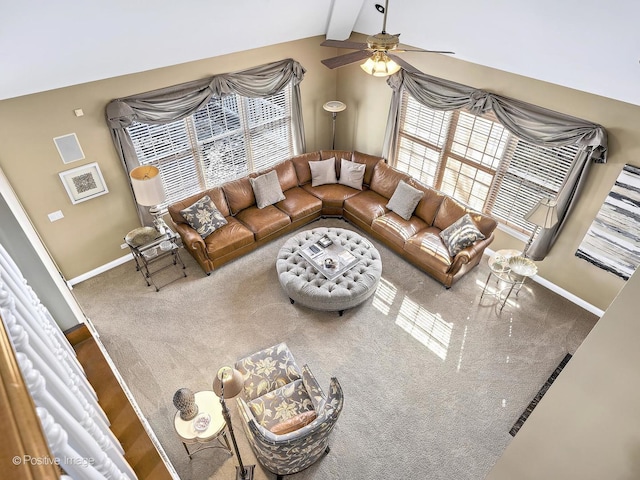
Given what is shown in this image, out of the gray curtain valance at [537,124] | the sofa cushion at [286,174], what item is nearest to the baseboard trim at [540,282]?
the gray curtain valance at [537,124]

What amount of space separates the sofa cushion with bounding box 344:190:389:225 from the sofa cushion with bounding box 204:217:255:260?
5.32 feet

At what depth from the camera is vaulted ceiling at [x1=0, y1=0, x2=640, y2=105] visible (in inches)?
132

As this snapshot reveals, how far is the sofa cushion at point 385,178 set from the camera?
6111 mm

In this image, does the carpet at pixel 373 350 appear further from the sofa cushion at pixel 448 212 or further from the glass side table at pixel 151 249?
the sofa cushion at pixel 448 212

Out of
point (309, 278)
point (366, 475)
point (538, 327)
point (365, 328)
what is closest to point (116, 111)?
point (309, 278)

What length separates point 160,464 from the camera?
2.22 m

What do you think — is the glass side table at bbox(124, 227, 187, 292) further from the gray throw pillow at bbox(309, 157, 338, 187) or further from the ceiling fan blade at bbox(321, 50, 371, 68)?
the ceiling fan blade at bbox(321, 50, 371, 68)

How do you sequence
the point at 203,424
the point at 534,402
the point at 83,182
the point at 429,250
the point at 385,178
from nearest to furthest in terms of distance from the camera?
the point at 203,424, the point at 534,402, the point at 83,182, the point at 429,250, the point at 385,178

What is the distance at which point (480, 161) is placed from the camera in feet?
17.7

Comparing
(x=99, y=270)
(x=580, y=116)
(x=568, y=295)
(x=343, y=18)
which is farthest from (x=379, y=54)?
(x=99, y=270)

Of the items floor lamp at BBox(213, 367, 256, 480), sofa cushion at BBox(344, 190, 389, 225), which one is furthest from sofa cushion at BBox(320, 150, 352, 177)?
floor lamp at BBox(213, 367, 256, 480)

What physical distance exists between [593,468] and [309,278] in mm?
3649

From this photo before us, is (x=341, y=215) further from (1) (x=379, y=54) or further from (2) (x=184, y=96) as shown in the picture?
(1) (x=379, y=54)

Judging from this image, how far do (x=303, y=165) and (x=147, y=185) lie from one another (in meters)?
2.59
